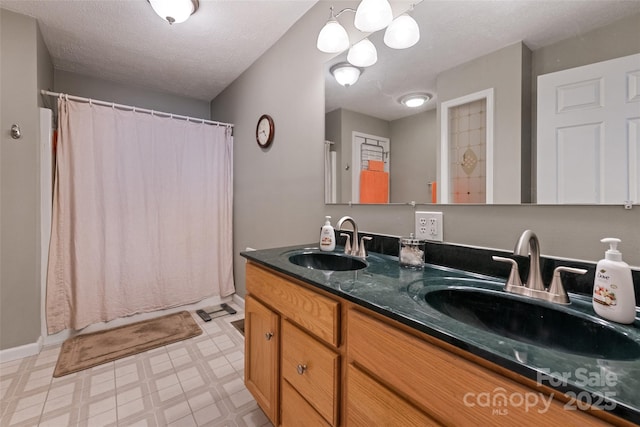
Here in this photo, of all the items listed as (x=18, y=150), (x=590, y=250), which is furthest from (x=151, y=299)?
(x=590, y=250)

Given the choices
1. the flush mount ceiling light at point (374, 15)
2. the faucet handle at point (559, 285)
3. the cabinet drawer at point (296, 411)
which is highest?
the flush mount ceiling light at point (374, 15)

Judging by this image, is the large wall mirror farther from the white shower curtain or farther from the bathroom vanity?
the white shower curtain

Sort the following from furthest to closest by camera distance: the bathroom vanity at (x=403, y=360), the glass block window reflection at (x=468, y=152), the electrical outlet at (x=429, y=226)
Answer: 1. the electrical outlet at (x=429, y=226)
2. the glass block window reflection at (x=468, y=152)
3. the bathroom vanity at (x=403, y=360)

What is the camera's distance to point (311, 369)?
3.05ft

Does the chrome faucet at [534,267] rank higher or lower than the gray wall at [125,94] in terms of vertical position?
lower

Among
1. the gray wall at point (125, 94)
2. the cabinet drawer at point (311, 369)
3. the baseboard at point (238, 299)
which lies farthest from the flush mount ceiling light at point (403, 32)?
the gray wall at point (125, 94)

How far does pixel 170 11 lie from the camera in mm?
1578

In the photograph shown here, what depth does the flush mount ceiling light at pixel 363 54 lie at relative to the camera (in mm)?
1341

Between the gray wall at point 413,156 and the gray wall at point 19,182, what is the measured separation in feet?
7.77

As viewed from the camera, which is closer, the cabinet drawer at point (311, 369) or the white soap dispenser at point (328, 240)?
the cabinet drawer at point (311, 369)

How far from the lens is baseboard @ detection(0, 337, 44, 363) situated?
1.77 meters

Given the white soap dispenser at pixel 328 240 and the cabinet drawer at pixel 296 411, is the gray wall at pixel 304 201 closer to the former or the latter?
the white soap dispenser at pixel 328 240

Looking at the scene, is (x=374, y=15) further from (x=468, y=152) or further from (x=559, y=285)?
(x=559, y=285)

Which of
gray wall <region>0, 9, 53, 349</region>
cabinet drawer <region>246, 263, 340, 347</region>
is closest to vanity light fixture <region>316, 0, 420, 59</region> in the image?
cabinet drawer <region>246, 263, 340, 347</region>
